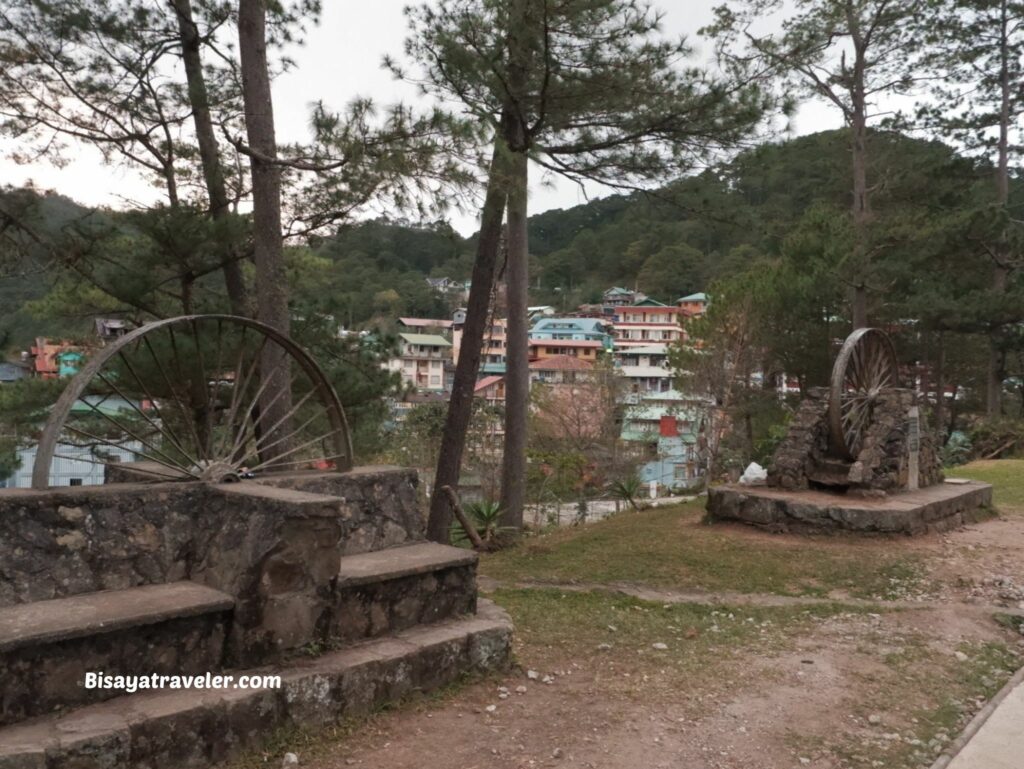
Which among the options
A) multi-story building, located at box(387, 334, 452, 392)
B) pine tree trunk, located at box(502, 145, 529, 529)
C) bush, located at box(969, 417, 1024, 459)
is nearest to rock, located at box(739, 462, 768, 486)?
pine tree trunk, located at box(502, 145, 529, 529)

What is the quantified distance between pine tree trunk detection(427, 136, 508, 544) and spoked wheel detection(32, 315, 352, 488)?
1.37 metres

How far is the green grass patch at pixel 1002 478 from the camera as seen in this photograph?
34.8 feet

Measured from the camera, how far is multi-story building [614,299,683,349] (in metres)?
45.3

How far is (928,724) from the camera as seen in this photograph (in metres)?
3.54

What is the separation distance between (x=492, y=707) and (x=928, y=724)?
1925mm

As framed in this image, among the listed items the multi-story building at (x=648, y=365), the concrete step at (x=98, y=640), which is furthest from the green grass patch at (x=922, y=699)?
the multi-story building at (x=648, y=365)

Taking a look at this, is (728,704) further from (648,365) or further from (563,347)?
(563,347)

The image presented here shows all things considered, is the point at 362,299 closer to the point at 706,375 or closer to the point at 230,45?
the point at 230,45

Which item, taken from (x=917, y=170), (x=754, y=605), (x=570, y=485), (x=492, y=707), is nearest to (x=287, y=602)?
(x=492, y=707)

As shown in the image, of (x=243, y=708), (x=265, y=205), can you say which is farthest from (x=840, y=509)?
(x=243, y=708)

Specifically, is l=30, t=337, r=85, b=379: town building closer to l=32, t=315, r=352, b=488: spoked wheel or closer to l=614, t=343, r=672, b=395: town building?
l=32, t=315, r=352, b=488: spoked wheel

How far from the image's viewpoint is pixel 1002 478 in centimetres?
1296

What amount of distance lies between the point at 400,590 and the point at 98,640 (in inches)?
53.8

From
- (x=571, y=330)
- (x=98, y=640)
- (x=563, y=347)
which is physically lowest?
(x=98, y=640)
